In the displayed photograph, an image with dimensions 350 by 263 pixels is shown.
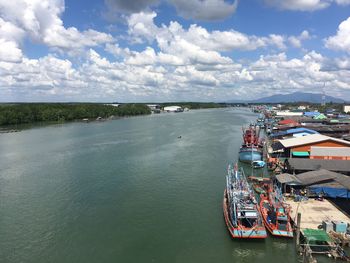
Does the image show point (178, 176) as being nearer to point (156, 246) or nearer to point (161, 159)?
point (161, 159)

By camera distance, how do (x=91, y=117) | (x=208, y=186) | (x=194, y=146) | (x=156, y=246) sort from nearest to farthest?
(x=156, y=246)
(x=208, y=186)
(x=194, y=146)
(x=91, y=117)

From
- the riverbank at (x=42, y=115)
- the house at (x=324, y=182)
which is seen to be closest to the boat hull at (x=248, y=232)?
the house at (x=324, y=182)

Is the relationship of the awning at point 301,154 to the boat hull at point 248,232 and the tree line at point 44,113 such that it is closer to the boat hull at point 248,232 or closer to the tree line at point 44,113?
the boat hull at point 248,232

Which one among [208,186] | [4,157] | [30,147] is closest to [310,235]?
[208,186]

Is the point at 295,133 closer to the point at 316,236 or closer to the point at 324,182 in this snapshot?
the point at 324,182

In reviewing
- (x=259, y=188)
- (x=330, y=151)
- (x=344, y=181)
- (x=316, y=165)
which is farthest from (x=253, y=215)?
(x=330, y=151)
